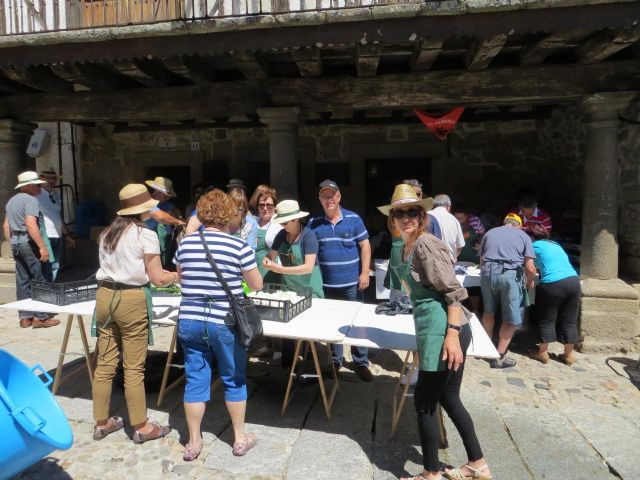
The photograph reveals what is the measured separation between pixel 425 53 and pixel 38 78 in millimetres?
4358

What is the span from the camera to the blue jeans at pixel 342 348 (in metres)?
4.03

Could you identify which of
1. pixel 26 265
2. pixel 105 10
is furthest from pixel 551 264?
pixel 26 265

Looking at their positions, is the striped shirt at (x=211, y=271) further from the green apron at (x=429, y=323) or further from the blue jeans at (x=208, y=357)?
the green apron at (x=429, y=323)

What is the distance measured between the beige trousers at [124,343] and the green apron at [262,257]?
1165 mm

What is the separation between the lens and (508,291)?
439 cm

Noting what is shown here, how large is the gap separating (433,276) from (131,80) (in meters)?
5.07

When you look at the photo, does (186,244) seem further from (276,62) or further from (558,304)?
(558,304)

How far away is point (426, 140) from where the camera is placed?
7723 mm

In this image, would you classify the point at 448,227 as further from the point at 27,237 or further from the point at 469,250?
the point at 27,237

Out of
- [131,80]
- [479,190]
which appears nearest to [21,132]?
[131,80]

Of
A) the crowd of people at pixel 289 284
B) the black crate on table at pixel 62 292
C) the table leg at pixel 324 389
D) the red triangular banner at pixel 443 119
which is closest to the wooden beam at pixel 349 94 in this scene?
the red triangular banner at pixel 443 119

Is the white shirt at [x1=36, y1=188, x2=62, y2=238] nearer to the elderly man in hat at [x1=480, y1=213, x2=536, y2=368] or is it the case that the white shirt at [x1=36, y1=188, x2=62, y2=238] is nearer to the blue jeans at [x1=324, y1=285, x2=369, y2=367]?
the blue jeans at [x1=324, y1=285, x2=369, y2=367]

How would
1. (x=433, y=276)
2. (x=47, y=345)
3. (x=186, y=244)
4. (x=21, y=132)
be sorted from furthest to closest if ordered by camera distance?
(x=21, y=132) → (x=47, y=345) → (x=186, y=244) → (x=433, y=276)

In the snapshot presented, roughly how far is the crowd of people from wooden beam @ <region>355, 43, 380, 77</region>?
4.77 ft
